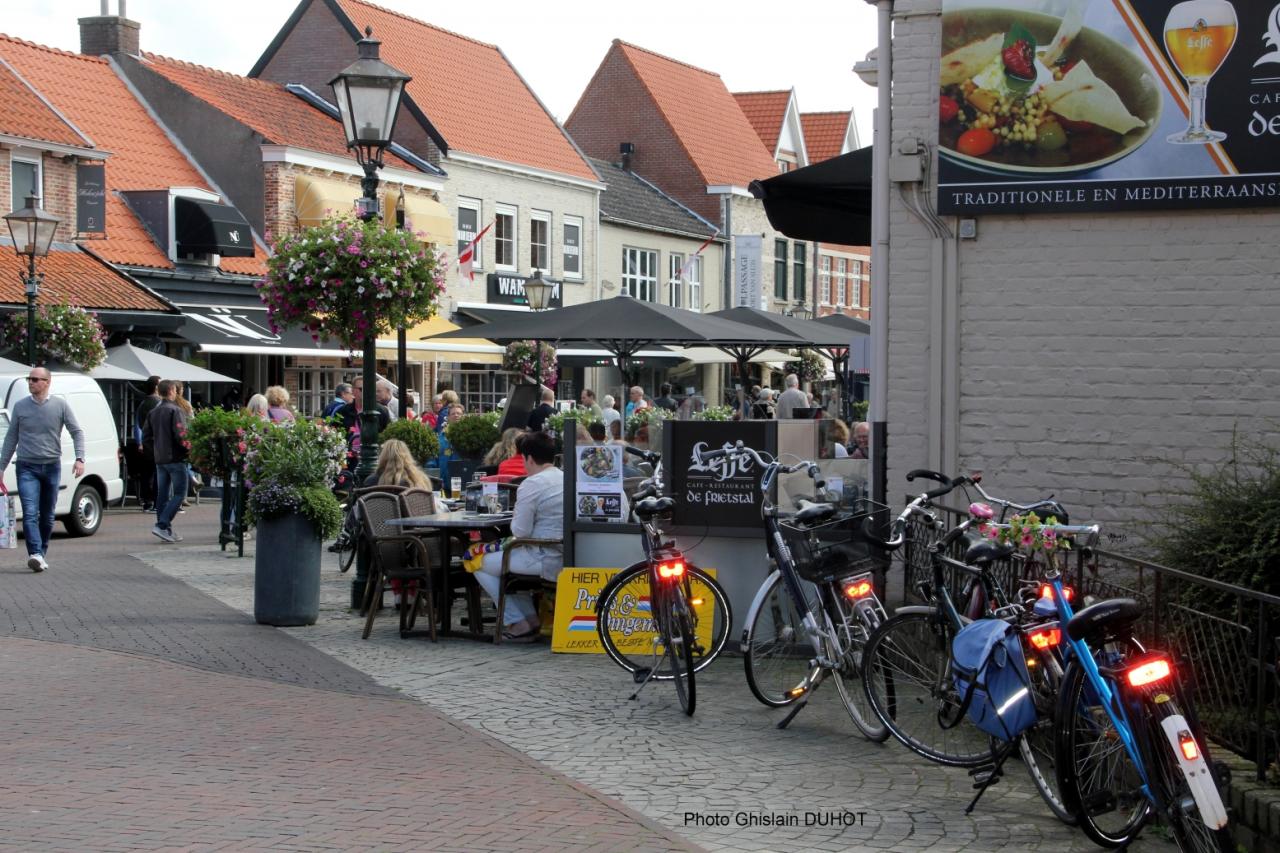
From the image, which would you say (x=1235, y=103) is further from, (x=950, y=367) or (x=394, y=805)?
(x=394, y=805)

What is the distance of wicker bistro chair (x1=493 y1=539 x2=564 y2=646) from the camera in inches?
410

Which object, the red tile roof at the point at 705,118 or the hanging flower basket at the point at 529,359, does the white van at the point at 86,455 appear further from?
the red tile roof at the point at 705,118

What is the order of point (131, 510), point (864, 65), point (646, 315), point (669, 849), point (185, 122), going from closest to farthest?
point (669, 849) → point (864, 65) → point (646, 315) → point (131, 510) → point (185, 122)

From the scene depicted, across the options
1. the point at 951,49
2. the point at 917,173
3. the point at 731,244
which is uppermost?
the point at 731,244

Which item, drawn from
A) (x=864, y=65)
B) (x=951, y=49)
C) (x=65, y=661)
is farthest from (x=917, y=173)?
(x=65, y=661)

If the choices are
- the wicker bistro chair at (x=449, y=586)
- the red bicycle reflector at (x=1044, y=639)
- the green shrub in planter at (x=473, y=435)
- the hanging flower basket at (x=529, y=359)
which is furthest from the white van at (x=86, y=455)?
the red bicycle reflector at (x=1044, y=639)

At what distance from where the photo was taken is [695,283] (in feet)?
160

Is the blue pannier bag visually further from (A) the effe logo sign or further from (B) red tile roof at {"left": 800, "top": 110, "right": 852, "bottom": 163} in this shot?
(B) red tile roof at {"left": 800, "top": 110, "right": 852, "bottom": 163}

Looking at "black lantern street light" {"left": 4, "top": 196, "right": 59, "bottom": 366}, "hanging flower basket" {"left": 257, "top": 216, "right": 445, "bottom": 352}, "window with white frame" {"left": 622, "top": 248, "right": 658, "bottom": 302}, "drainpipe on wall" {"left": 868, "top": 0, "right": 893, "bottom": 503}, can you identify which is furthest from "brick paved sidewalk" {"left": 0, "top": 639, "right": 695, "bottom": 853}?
"window with white frame" {"left": 622, "top": 248, "right": 658, "bottom": 302}

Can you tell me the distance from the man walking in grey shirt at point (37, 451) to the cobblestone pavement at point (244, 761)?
3.74 metres

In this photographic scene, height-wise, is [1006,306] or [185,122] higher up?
[185,122]

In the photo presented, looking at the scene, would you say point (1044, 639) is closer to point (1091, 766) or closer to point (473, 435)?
point (1091, 766)

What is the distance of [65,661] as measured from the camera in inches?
383

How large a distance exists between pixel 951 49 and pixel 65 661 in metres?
6.65
